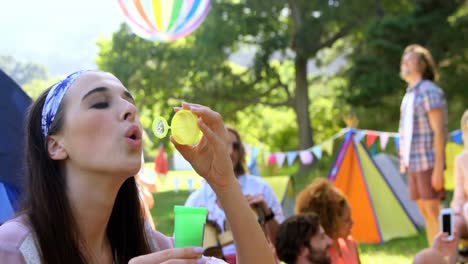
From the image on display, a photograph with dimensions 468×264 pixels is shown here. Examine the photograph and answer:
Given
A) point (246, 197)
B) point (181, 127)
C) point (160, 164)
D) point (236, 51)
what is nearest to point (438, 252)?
point (246, 197)

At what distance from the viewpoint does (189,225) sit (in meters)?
1.19

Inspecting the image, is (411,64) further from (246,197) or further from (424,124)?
(246,197)

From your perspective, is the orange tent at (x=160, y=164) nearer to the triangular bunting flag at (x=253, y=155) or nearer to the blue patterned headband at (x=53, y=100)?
the triangular bunting flag at (x=253, y=155)

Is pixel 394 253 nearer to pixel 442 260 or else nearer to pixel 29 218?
pixel 442 260

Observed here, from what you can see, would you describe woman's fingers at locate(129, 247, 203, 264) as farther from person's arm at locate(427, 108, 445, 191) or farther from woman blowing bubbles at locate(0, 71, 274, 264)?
person's arm at locate(427, 108, 445, 191)

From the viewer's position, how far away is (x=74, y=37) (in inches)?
3113

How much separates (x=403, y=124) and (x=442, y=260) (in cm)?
206

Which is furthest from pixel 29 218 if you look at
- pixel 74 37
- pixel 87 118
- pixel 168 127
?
pixel 74 37

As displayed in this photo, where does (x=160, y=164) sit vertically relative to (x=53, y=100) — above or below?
below

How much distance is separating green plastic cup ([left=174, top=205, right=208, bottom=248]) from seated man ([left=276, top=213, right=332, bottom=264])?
6.35 ft

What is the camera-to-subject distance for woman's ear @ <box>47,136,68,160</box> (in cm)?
144

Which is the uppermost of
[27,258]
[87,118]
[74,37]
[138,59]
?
[74,37]

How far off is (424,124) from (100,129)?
3.82 meters

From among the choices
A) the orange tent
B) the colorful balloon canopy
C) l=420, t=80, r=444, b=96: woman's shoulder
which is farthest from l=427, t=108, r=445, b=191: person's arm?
the orange tent
